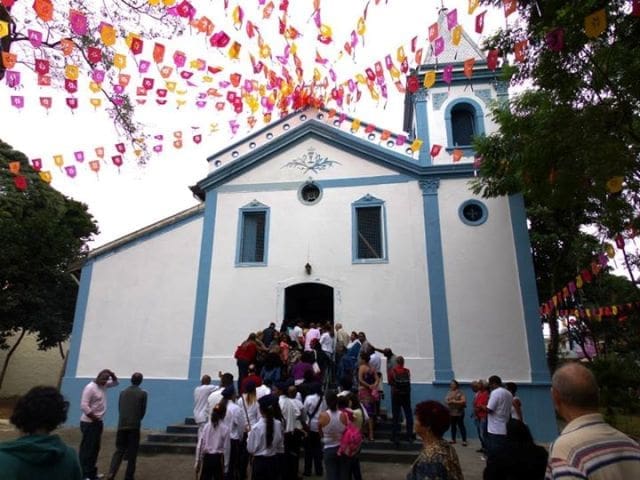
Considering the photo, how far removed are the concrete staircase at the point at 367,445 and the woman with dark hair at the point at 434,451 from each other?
5051 millimetres

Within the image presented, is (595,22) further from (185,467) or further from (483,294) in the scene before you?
(185,467)

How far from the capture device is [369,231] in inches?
516

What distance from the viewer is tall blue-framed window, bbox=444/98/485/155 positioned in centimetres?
1372

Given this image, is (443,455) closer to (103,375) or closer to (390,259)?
(103,375)

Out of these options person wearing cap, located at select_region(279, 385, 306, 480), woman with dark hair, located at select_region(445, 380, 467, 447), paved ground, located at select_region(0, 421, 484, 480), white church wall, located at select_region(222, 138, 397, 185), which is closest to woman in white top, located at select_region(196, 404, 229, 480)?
person wearing cap, located at select_region(279, 385, 306, 480)

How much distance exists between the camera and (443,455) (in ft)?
10.7

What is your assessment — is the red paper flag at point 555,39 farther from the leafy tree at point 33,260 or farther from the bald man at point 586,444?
the leafy tree at point 33,260

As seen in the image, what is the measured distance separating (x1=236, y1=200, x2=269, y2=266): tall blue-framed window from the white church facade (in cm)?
4

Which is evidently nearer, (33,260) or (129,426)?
(129,426)

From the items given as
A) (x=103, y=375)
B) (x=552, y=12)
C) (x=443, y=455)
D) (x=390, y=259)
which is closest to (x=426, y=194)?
(x=390, y=259)

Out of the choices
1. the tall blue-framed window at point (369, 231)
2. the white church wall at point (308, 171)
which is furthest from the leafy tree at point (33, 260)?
the tall blue-framed window at point (369, 231)

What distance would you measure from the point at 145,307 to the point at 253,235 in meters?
3.86

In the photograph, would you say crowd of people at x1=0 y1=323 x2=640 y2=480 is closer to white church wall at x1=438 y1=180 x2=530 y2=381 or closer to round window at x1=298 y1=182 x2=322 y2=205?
white church wall at x1=438 y1=180 x2=530 y2=381

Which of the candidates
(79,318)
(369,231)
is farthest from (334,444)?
(79,318)
